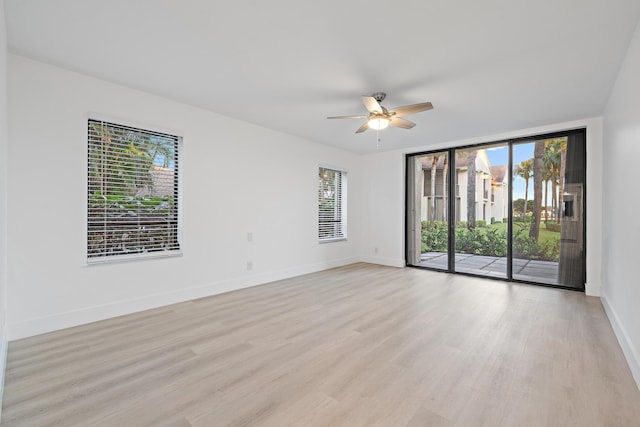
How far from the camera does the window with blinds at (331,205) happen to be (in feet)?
19.6

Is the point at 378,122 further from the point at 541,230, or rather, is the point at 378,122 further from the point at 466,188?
the point at 541,230

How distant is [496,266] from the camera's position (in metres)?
5.27

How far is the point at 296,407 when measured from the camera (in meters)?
1.75

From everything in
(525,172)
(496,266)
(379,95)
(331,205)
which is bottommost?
(496,266)

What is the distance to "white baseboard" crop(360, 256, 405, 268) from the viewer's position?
20.2ft

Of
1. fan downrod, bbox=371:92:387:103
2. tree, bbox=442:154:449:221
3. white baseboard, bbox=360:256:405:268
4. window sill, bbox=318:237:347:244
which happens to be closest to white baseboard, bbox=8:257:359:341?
window sill, bbox=318:237:347:244

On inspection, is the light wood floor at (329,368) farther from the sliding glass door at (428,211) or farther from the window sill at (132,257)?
the sliding glass door at (428,211)

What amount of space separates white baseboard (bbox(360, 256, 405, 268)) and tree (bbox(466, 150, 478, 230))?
154 centimetres

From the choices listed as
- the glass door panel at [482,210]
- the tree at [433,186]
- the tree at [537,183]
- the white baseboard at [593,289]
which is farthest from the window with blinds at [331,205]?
the white baseboard at [593,289]

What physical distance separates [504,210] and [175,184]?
5.30 m

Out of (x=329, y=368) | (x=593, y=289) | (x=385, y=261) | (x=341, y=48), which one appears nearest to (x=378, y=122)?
(x=341, y=48)

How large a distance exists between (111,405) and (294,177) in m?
4.03

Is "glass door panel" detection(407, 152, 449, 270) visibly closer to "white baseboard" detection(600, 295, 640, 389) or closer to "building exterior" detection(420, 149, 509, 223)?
"building exterior" detection(420, 149, 509, 223)

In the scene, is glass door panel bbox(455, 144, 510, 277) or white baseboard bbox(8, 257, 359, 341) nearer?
white baseboard bbox(8, 257, 359, 341)
